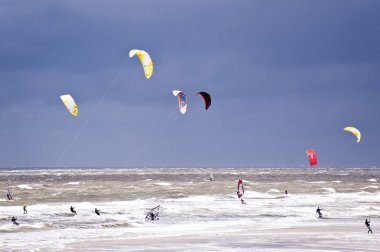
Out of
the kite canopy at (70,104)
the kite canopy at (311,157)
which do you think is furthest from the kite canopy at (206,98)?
the kite canopy at (311,157)

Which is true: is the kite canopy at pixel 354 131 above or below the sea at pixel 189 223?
above

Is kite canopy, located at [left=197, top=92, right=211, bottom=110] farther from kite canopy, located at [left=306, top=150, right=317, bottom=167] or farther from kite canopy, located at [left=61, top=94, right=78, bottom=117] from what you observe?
kite canopy, located at [left=306, top=150, right=317, bottom=167]

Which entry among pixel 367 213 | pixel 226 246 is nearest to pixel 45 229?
pixel 226 246

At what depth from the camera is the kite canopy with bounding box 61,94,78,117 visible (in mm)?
31250

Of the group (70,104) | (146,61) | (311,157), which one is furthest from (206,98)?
(311,157)

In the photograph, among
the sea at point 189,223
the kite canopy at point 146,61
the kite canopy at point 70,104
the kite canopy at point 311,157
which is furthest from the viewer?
the kite canopy at point 311,157

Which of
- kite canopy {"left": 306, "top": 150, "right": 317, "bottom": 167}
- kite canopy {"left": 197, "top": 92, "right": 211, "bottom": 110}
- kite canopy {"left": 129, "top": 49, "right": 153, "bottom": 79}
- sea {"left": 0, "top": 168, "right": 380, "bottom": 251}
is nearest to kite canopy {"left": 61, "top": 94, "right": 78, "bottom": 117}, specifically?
kite canopy {"left": 129, "top": 49, "right": 153, "bottom": 79}

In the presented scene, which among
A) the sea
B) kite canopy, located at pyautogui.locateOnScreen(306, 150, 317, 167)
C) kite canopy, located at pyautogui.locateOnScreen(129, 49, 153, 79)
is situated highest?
kite canopy, located at pyautogui.locateOnScreen(129, 49, 153, 79)

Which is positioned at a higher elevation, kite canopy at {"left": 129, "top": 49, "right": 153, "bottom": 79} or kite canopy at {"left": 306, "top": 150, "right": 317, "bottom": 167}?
kite canopy at {"left": 129, "top": 49, "right": 153, "bottom": 79}

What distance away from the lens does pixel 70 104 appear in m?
31.4

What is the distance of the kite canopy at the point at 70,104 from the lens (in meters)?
31.2

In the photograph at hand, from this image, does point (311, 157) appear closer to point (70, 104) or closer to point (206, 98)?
point (206, 98)

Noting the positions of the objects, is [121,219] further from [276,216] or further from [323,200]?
[323,200]

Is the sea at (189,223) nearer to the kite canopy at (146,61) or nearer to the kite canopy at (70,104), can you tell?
the kite canopy at (70,104)
